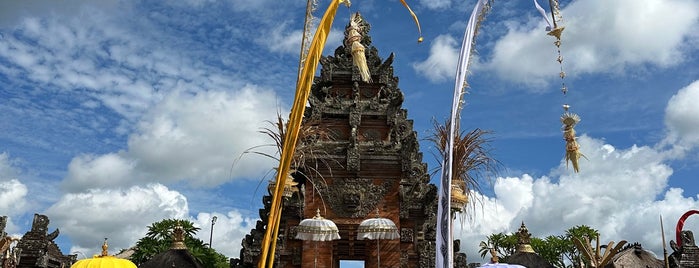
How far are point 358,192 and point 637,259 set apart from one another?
16514mm

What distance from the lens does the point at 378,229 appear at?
19484 millimetres

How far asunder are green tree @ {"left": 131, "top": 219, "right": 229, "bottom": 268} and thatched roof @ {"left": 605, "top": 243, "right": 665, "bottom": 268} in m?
24.8

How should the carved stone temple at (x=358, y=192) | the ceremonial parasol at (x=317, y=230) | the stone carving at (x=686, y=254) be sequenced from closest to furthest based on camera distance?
the ceremonial parasol at (x=317, y=230) < the carved stone temple at (x=358, y=192) < the stone carving at (x=686, y=254)

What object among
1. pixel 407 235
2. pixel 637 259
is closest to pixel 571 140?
pixel 407 235

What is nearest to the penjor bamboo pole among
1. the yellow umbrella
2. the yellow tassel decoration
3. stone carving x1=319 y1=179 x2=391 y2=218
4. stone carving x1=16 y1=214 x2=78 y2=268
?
the yellow tassel decoration

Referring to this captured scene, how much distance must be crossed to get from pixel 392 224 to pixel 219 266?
87.5 ft

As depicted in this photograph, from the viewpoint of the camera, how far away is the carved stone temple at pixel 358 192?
20.5 m

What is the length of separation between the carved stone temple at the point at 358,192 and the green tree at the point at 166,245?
18502 millimetres

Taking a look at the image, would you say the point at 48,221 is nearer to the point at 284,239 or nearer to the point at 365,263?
the point at 284,239

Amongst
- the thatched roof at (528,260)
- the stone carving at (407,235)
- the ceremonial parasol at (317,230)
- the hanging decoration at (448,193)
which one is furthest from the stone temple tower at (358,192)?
the hanging decoration at (448,193)

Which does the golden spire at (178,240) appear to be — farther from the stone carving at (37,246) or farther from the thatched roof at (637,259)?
the thatched roof at (637,259)

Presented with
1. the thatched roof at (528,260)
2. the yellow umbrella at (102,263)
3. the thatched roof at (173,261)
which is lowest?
the yellow umbrella at (102,263)

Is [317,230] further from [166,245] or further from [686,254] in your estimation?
[166,245]

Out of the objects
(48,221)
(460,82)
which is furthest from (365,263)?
(460,82)
